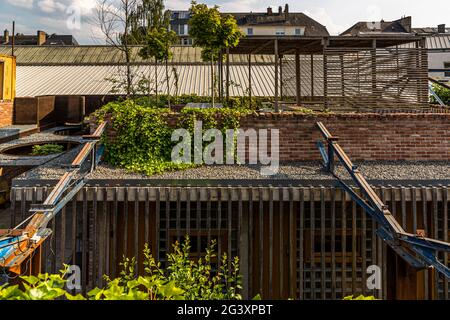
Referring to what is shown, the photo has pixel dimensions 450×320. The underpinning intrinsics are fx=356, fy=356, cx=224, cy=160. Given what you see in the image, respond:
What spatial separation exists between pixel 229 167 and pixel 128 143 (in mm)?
2031

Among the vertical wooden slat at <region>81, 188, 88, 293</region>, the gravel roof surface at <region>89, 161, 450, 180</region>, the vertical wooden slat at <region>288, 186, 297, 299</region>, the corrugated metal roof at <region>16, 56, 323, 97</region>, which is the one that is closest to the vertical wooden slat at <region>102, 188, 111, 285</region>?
the vertical wooden slat at <region>81, 188, 88, 293</region>

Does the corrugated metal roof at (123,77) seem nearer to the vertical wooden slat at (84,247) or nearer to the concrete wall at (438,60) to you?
the vertical wooden slat at (84,247)

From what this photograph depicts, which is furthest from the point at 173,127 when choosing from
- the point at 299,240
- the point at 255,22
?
the point at 255,22

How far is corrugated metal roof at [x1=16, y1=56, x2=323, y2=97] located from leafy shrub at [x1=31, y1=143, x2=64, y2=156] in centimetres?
613

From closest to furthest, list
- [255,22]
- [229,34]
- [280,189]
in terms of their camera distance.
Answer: [280,189], [229,34], [255,22]

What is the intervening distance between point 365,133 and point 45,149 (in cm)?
855

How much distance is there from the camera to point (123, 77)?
18.1 m

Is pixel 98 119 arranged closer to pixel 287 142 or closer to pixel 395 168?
pixel 287 142

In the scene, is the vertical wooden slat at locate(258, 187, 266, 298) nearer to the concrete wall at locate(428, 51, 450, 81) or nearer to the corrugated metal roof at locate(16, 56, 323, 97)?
the corrugated metal roof at locate(16, 56, 323, 97)

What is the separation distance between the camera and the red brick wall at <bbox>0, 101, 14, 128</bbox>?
14.1 metres

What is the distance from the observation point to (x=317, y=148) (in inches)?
285

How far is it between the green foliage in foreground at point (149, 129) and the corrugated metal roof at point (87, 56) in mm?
13772

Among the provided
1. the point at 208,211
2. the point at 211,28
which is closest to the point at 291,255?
the point at 208,211
